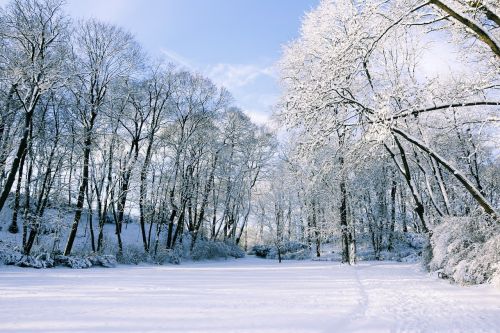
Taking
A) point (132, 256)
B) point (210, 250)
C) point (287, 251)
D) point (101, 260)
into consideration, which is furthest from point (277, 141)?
point (101, 260)

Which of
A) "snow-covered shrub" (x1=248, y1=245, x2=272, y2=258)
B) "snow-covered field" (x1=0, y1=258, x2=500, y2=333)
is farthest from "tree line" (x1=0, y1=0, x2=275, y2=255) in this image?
"snow-covered field" (x1=0, y1=258, x2=500, y2=333)

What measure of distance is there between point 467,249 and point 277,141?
2616 centimetres

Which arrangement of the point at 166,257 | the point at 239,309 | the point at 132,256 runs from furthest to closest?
the point at 166,257, the point at 132,256, the point at 239,309

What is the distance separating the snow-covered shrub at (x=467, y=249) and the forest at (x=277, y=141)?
0.05 meters

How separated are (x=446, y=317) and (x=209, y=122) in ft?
77.1

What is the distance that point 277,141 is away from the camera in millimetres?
37031

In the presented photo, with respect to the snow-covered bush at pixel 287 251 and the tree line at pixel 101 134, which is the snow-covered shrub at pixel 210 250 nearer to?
the tree line at pixel 101 134

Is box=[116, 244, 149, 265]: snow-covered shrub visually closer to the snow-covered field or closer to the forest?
the forest

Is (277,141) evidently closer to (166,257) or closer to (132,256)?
(166,257)

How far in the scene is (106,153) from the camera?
73.8 feet

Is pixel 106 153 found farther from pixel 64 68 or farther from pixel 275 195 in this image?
pixel 275 195

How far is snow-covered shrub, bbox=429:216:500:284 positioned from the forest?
5cm

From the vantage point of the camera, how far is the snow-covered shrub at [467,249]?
1038 cm

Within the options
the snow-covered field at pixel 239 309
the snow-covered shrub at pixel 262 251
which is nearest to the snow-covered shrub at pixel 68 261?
the snow-covered field at pixel 239 309
